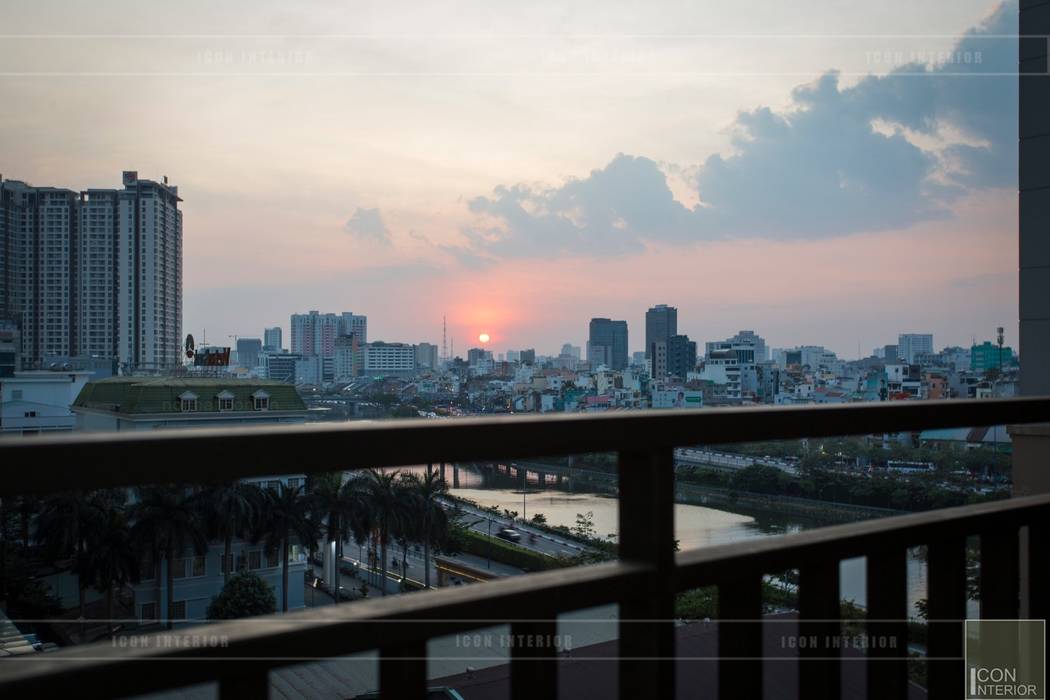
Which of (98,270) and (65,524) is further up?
(98,270)

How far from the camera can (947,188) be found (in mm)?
13469

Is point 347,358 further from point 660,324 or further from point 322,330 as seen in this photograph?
point 660,324

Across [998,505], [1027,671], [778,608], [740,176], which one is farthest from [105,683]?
[740,176]

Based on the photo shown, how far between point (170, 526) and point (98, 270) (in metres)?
22.5

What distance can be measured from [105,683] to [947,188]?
1555 cm

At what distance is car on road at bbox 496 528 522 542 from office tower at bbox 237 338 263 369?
18265mm

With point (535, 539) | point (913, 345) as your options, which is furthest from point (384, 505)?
point (913, 345)

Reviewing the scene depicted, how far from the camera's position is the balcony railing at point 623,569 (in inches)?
21.8

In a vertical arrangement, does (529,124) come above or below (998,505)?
above

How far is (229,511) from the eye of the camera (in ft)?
4.29

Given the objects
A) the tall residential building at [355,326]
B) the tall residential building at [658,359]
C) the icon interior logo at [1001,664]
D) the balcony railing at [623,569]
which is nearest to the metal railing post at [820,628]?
the balcony railing at [623,569]

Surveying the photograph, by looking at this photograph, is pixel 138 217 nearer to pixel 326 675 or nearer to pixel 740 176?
pixel 740 176

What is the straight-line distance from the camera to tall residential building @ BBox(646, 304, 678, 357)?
1947cm

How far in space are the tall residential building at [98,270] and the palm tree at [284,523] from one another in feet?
54.8
